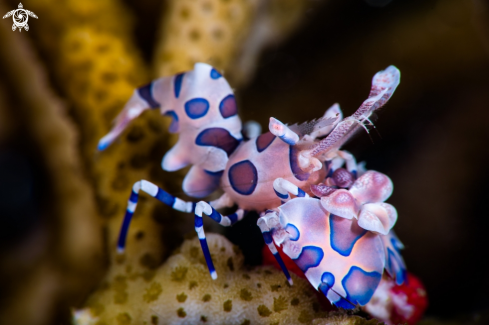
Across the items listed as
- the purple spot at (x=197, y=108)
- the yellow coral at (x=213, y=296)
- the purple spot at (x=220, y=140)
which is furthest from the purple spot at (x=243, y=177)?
the purple spot at (x=197, y=108)

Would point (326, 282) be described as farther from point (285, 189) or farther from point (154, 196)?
point (154, 196)

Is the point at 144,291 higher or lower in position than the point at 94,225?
lower

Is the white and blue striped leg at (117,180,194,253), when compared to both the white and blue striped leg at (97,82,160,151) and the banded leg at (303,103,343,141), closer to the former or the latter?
the white and blue striped leg at (97,82,160,151)

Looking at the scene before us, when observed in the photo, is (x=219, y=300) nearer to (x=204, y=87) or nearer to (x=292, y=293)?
(x=292, y=293)

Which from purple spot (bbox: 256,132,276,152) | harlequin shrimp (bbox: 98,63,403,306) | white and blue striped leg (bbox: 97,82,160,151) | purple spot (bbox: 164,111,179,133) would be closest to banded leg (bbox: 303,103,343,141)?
harlequin shrimp (bbox: 98,63,403,306)

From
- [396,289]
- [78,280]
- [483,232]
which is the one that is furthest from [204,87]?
[483,232]

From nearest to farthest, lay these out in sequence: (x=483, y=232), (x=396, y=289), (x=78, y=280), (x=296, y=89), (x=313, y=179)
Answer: (x=313, y=179) < (x=396, y=289) < (x=483, y=232) < (x=78, y=280) < (x=296, y=89)
